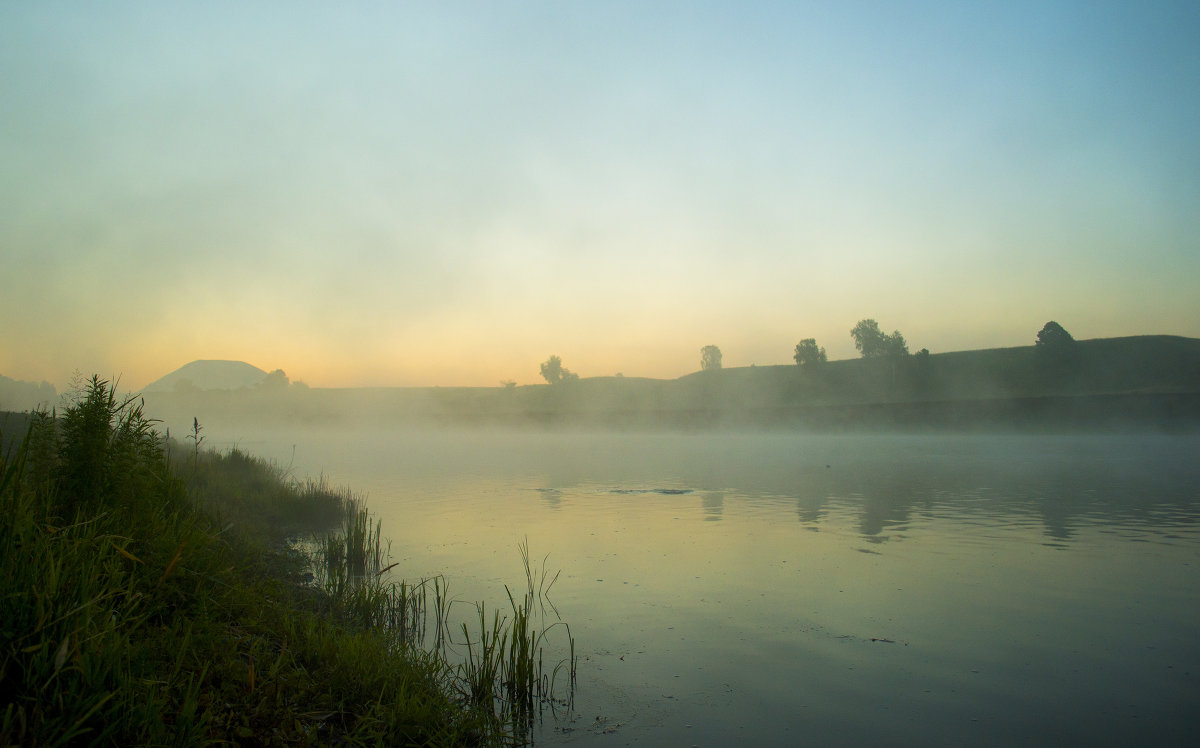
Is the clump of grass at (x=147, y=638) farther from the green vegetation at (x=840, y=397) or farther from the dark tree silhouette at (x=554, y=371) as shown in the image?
the dark tree silhouette at (x=554, y=371)

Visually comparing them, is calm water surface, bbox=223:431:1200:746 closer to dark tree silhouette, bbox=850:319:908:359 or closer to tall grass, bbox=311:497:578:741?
tall grass, bbox=311:497:578:741

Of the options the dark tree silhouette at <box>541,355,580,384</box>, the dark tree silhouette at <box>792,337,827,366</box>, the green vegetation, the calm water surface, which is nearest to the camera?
the calm water surface

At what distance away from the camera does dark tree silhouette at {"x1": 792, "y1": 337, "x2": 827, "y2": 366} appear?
12545cm

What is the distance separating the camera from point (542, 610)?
1060cm

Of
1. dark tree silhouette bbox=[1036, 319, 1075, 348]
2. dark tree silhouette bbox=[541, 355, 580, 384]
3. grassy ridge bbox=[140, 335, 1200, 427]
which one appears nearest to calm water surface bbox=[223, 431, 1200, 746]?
grassy ridge bbox=[140, 335, 1200, 427]

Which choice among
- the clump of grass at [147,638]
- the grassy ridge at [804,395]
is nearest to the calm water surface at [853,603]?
the clump of grass at [147,638]

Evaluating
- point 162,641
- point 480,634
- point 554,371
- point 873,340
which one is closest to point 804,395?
point 873,340

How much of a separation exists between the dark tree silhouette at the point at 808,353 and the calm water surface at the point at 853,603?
10029 centimetres

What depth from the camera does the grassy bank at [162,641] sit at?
3.65 metres

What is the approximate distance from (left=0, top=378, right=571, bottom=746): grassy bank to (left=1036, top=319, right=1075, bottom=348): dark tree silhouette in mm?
110046

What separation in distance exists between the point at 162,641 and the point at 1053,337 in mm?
115983

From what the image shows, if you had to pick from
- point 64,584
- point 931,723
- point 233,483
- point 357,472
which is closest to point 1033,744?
point 931,723

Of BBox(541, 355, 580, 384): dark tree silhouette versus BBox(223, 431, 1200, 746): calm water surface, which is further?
BBox(541, 355, 580, 384): dark tree silhouette

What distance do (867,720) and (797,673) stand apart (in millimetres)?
1301
